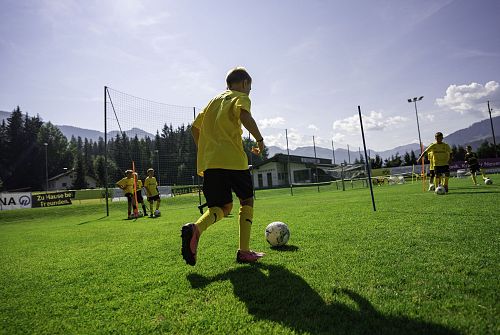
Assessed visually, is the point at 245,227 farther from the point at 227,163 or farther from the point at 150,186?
the point at 150,186

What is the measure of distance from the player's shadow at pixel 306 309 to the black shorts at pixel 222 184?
3.21 ft

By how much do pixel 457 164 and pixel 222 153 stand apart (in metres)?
51.1

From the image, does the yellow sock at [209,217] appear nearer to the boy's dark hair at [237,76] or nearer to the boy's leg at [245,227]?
the boy's leg at [245,227]

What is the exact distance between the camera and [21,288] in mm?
3162

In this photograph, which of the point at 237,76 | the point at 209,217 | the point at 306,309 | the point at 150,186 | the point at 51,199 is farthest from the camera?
the point at 51,199

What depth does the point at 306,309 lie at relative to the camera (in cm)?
213

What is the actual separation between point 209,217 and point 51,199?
32.5 meters

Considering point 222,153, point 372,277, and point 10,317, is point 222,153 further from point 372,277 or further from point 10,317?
point 10,317

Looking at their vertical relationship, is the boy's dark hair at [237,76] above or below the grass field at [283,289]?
above

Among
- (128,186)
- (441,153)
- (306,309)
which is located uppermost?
(441,153)

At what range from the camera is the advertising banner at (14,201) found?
1031 inches

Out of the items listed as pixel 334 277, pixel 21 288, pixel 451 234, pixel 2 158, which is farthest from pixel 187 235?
pixel 2 158

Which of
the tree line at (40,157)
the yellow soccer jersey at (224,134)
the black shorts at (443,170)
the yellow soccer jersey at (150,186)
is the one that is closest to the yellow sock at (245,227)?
the yellow soccer jersey at (224,134)

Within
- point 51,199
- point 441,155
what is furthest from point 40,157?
point 441,155
